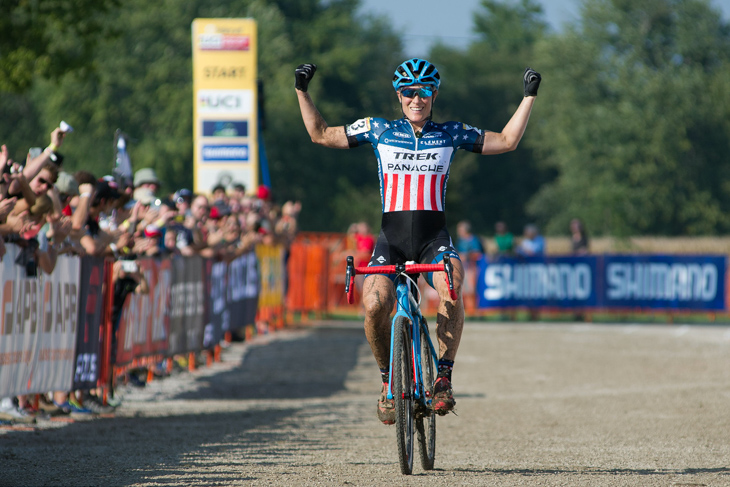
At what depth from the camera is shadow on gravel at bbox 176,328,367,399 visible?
13.1 meters

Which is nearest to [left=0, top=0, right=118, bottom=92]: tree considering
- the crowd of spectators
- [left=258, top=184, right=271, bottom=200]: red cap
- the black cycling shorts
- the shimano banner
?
[left=258, top=184, right=271, bottom=200]: red cap

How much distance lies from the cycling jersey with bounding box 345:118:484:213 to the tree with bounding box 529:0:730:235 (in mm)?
54866

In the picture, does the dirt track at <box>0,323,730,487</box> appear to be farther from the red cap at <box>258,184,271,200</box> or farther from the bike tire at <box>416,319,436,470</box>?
the red cap at <box>258,184,271,200</box>

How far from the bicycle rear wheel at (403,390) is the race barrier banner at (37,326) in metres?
3.25

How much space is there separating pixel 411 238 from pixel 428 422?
1206mm

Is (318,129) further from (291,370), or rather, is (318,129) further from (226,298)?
(226,298)

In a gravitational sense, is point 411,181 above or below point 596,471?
above

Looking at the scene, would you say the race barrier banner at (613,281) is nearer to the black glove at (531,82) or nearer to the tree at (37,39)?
the tree at (37,39)

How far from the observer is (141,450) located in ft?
27.7

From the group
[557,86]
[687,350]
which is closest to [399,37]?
[557,86]

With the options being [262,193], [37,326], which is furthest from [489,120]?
[37,326]

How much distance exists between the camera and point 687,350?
1886 centimetres

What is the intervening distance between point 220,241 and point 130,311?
4143 millimetres

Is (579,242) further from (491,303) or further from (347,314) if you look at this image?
(347,314)
